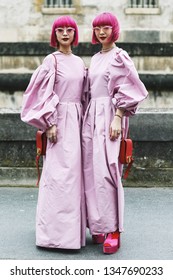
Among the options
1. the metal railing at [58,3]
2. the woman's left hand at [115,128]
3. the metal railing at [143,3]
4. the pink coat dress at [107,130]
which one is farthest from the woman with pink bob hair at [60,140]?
the metal railing at [58,3]

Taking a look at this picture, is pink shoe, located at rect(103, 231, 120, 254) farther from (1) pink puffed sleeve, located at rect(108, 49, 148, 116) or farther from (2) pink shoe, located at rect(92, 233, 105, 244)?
(1) pink puffed sleeve, located at rect(108, 49, 148, 116)

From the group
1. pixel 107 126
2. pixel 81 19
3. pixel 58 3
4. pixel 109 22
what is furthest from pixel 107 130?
pixel 58 3

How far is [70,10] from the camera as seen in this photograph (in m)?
24.9

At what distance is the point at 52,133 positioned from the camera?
611 cm

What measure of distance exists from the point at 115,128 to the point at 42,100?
0.57 meters

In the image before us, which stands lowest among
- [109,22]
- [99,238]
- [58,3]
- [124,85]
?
[58,3]

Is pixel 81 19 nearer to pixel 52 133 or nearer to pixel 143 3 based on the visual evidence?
pixel 143 3

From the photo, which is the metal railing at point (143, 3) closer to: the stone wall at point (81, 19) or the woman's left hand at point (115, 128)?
the stone wall at point (81, 19)

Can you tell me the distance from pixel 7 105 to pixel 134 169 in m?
2.80

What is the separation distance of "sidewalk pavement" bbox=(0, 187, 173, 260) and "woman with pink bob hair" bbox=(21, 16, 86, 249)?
15cm

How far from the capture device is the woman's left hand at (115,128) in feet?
19.8

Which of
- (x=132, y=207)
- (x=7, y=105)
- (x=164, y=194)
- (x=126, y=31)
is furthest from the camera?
(x=126, y=31)

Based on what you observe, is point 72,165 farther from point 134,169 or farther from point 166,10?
point 166,10

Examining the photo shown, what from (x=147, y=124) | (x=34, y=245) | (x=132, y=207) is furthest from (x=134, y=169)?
(x=34, y=245)
